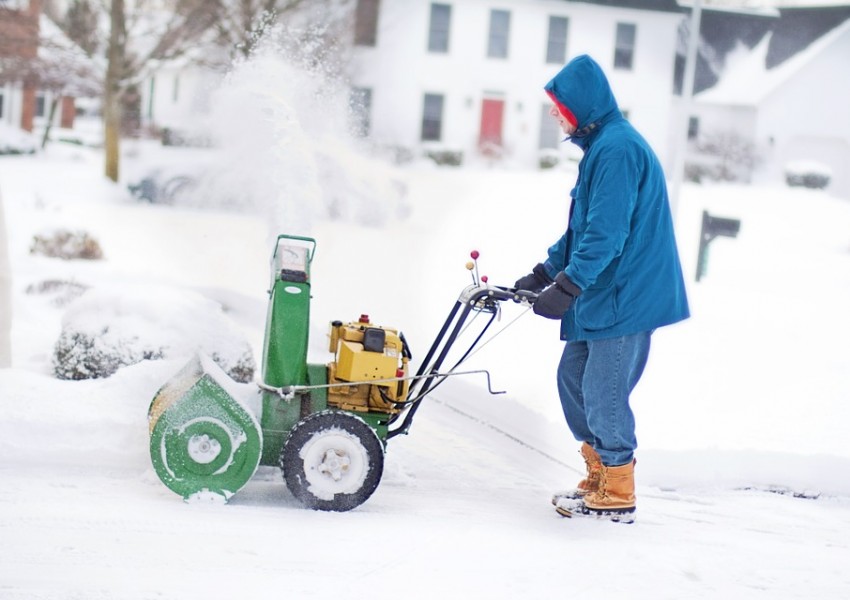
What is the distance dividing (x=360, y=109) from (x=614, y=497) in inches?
183

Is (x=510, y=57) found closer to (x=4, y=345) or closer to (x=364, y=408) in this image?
(x=4, y=345)

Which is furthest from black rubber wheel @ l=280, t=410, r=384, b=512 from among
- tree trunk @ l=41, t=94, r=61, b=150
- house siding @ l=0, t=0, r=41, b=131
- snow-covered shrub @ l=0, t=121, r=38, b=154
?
house siding @ l=0, t=0, r=41, b=131

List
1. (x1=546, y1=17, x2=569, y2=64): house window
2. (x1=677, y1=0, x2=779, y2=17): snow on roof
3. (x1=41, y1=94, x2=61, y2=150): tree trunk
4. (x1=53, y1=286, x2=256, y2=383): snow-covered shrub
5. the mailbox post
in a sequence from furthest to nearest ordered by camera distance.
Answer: (x1=41, y1=94, x2=61, y2=150): tree trunk → (x1=546, y1=17, x2=569, y2=64): house window → (x1=677, y1=0, x2=779, y2=17): snow on roof → the mailbox post → (x1=53, y1=286, x2=256, y2=383): snow-covered shrub

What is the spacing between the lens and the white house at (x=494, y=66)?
6.85 meters

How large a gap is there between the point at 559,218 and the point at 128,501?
4.73 m

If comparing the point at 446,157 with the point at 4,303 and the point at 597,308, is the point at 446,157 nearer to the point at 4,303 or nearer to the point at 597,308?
the point at 4,303

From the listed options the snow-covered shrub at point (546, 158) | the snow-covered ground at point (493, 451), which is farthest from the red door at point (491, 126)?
the snow-covered shrub at point (546, 158)

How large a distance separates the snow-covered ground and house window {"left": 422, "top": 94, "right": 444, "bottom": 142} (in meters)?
0.40

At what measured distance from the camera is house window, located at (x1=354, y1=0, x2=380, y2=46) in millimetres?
7344

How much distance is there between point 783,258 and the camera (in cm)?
620

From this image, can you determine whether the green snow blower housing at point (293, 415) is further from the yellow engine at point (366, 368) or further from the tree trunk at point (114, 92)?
the tree trunk at point (114, 92)

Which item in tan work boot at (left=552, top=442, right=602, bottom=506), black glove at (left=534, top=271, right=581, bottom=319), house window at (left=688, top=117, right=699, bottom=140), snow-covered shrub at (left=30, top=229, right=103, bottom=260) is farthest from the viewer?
snow-covered shrub at (left=30, top=229, right=103, bottom=260)

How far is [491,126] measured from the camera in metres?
7.19

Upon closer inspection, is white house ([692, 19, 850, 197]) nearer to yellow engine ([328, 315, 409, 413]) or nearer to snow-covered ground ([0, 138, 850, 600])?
snow-covered ground ([0, 138, 850, 600])
